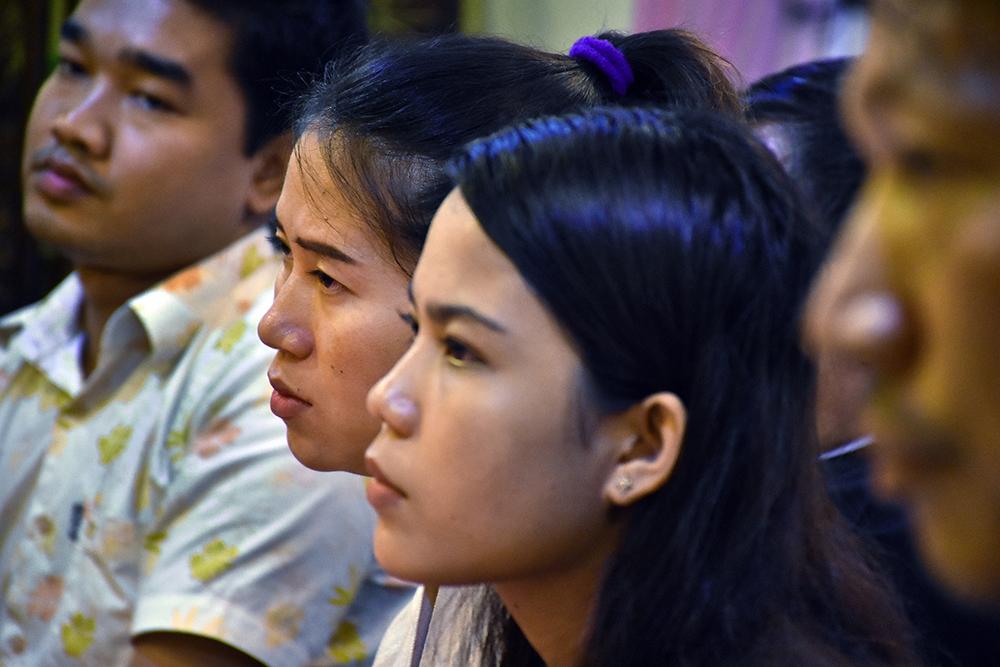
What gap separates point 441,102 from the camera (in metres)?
1.16

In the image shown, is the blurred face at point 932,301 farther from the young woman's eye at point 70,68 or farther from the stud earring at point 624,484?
the young woman's eye at point 70,68

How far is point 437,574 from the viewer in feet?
2.86

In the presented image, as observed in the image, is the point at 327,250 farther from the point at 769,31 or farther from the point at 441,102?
the point at 769,31

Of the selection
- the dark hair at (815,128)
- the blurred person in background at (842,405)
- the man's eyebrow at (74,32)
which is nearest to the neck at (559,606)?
the blurred person in background at (842,405)

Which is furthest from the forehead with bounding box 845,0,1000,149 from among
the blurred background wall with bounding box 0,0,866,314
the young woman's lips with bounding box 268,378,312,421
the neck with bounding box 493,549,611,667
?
the blurred background wall with bounding box 0,0,866,314

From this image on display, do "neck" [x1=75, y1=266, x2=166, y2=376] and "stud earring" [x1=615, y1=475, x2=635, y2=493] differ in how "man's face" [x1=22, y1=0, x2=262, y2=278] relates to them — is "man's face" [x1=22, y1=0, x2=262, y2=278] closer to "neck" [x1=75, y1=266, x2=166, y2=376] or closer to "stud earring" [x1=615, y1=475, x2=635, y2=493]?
"neck" [x1=75, y1=266, x2=166, y2=376]

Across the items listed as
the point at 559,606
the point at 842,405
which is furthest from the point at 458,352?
the point at 842,405

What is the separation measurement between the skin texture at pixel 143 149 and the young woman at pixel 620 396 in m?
1.01

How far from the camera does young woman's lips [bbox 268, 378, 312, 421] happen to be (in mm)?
1168

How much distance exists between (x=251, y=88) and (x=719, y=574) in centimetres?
123

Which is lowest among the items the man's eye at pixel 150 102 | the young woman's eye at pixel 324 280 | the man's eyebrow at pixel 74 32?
the man's eye at pixel 150 102

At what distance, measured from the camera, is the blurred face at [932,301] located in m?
0.35

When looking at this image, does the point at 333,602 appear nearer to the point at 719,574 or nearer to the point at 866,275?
the point at 719,574

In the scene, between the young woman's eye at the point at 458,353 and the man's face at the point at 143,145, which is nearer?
the young woman's eye at the point at 458,353
